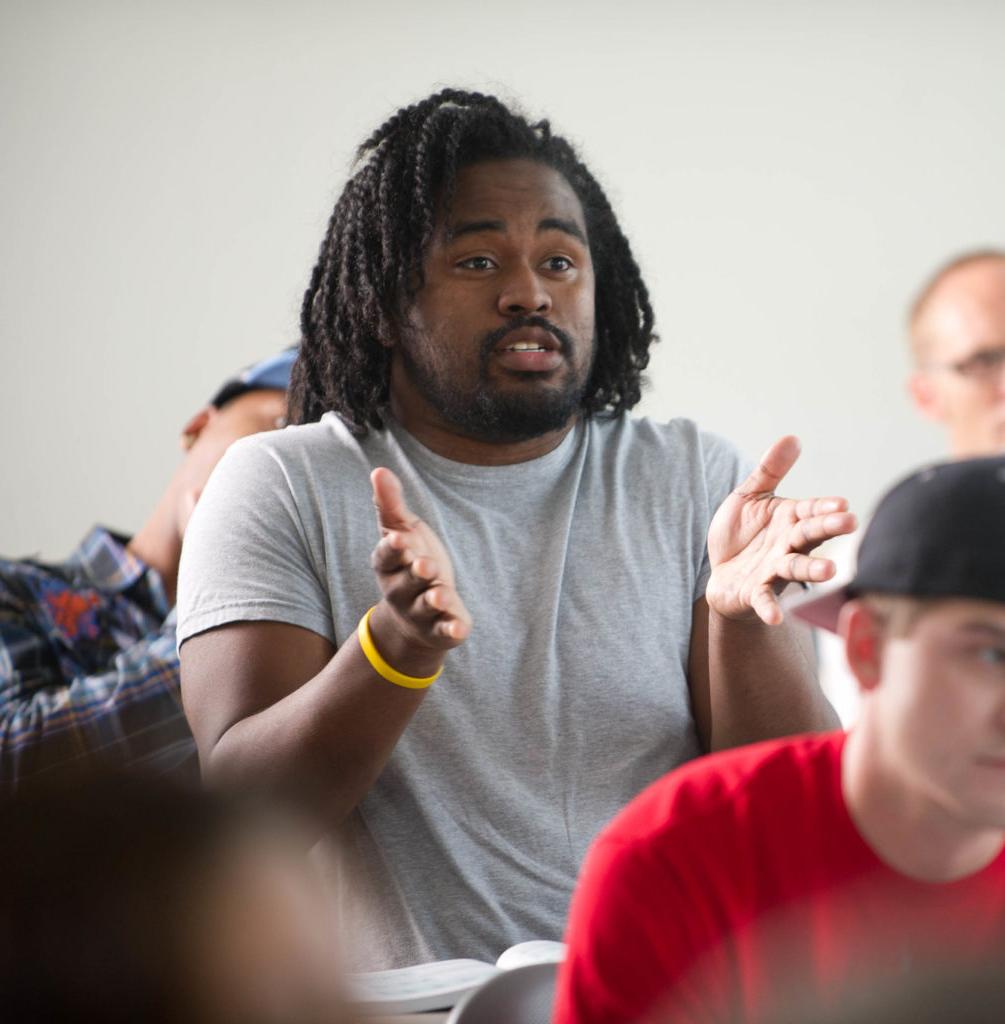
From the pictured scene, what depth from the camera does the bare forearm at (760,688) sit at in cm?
130

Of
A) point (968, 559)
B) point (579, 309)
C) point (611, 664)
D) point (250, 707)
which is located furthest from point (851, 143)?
point (968, 559)

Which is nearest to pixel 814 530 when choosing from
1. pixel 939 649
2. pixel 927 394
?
pixel 939 649

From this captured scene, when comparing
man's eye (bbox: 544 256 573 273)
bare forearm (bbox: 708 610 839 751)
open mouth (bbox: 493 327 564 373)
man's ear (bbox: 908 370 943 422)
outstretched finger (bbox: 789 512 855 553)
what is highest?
man's eye (bbox: 544 256 573 273)

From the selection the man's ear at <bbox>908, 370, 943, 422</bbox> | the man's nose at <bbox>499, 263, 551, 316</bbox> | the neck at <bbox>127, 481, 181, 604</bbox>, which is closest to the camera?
the man's nose at <bbox>499, 263, 551, 316</bbox>

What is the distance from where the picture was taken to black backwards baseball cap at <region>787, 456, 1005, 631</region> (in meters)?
0.75

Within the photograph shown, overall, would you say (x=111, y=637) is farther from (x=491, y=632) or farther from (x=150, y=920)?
(x=150, y=920)

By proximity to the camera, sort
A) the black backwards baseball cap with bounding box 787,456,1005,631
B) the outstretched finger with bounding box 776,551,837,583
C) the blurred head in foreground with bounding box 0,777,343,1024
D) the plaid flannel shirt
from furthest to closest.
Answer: the plaid flannel shirt, the outstretched finger with bounding box 776,551,837,583, the black backwards baseball cap with bounding box 787,456,1005,631, the blurred head in foreground with bounding box 0,777,343,1024

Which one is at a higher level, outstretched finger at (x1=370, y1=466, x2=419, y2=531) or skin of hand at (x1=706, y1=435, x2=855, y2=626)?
outstretched finger at (x1=370, y1=466, x2=419, y2=531)

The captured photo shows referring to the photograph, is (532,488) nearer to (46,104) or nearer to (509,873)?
(509,873)

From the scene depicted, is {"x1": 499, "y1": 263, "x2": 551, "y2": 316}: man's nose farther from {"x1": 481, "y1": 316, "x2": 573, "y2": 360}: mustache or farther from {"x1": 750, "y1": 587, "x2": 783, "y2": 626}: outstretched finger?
{"x1": 750, "y1": 587, "x2": 783, "y2": 626}: outstretched finger

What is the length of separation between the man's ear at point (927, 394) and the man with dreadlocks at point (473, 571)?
1086mm

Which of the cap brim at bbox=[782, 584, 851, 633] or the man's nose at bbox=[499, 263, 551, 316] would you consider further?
the man's nose at bbox=[499, 263, 551, 316]

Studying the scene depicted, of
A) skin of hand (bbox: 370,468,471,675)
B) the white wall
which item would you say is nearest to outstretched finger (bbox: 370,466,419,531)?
skin of hand (bbox: 370,468,471,675)

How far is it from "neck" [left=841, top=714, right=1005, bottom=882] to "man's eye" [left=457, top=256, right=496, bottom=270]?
2.66 ft
